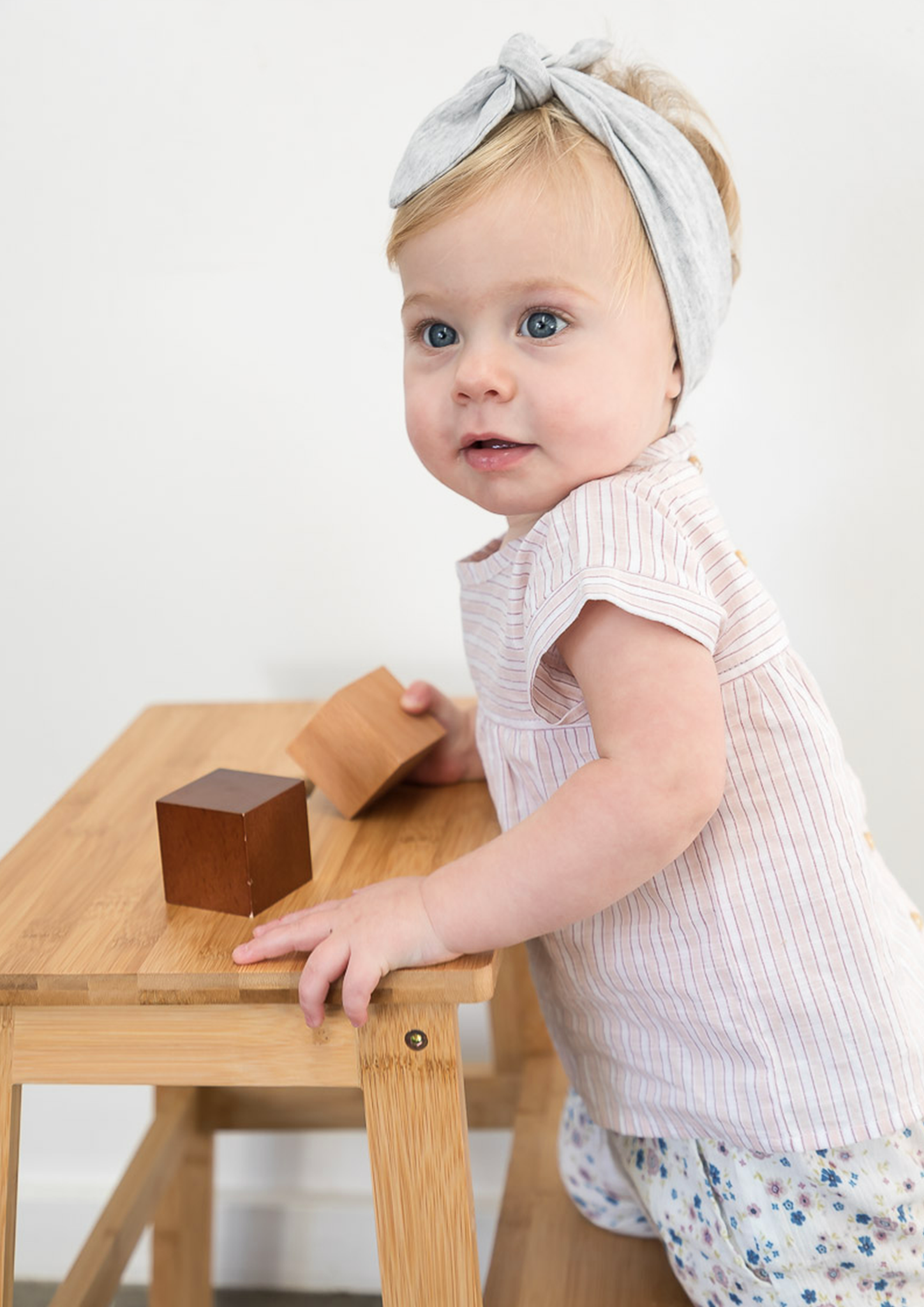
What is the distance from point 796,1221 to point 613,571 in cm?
42

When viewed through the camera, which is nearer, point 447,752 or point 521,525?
point 521,525

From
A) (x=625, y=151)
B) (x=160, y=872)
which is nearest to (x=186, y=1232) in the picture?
(x=160, y=872)

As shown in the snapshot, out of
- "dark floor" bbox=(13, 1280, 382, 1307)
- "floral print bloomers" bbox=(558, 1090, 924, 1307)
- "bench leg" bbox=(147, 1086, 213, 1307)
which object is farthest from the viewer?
"dark floor" bbox=(13, 1280, 382, 1307)

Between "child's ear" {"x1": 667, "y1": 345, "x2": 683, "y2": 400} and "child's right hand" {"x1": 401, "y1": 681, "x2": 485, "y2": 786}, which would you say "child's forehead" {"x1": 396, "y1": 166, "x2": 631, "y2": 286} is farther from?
"child's right hand" {"x1": 401, "y1": 681, "x2": 485, "y2": 786}

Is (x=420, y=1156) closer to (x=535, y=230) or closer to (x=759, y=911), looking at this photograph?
(x=759, y=911)

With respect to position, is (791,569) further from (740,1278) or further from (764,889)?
(740,1278)

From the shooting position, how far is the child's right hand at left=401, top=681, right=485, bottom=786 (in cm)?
93

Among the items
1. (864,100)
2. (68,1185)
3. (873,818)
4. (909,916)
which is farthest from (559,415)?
(68,1185)

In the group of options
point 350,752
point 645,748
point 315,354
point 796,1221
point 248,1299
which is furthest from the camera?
point 248,1299

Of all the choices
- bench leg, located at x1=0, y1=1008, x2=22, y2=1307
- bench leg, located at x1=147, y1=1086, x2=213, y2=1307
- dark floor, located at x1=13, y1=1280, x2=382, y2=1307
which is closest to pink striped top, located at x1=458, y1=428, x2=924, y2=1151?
bench leg, located at x1=0, y1=1008, x2=22, y2=1307

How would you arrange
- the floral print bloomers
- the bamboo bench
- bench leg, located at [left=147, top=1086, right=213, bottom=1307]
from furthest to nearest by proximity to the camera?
1. bench leg, located at [left=147, top=1086, right=213, bottom=1307]
2. the bamboo bench
3. the floral print bloomers

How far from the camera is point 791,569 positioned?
43.6 inches

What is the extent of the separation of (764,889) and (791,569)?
18.1 inches

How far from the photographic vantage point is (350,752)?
2.85 ft
